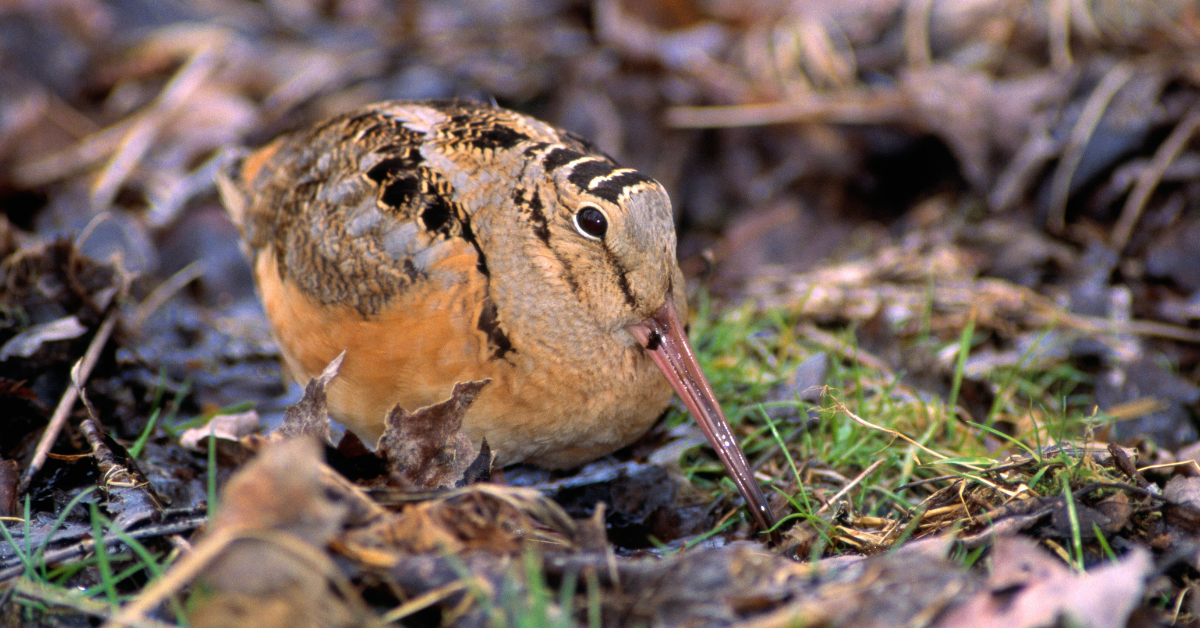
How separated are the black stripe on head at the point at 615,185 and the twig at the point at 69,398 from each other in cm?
171

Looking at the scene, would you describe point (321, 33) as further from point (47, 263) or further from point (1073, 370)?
point (1073, 370)

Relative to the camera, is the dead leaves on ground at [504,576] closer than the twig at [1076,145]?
Yes

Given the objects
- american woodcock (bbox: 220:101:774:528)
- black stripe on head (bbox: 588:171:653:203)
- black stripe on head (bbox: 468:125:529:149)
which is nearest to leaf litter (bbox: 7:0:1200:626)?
american woodcock (bbox: 220:101:774:528)

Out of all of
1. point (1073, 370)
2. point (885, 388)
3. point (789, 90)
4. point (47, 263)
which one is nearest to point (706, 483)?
point (885, 388)

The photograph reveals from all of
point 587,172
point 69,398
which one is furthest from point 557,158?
point 69,398

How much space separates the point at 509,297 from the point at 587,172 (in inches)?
17.3

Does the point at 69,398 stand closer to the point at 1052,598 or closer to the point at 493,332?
the point at 493,332

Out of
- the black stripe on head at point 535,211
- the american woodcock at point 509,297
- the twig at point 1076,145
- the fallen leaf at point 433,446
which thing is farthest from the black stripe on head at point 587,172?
the twig at point 1076,145

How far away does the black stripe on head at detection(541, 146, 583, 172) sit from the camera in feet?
9.40

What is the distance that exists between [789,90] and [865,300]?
1.68m

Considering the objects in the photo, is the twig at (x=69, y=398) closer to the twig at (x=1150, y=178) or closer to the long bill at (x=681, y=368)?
the long bill at (x=681, y=368)

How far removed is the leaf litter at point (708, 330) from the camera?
76.4 inches

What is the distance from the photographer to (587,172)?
2.79 metres

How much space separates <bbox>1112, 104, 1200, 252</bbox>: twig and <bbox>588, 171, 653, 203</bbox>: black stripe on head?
113 inches
